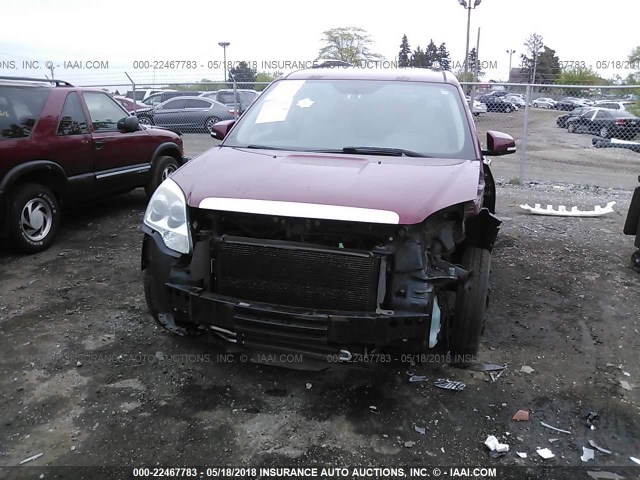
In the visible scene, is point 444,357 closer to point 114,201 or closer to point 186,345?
point 186,345

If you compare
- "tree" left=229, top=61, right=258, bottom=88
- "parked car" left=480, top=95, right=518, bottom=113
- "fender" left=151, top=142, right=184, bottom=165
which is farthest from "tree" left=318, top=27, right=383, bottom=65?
"fender" left=151, top=142, right=184, bottom=165

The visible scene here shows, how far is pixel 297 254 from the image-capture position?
2762 mm

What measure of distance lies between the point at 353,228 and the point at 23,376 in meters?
2.30

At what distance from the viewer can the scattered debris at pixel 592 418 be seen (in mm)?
2909

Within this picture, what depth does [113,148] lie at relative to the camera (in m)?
6.65

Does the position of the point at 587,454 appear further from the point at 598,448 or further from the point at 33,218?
the point at 33,218

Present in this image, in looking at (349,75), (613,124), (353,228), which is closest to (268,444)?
(353,228)

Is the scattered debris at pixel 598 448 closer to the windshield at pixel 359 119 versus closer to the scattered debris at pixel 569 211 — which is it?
the windshield at pixel 359 119

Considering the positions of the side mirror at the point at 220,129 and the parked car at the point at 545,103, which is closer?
the side mirror at the point at 220,129

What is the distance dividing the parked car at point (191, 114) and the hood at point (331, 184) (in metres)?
15.2

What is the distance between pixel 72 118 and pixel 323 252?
4.58 meters

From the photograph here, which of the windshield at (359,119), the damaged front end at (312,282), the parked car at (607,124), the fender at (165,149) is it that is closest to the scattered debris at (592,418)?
the damaged front end at (312,282)

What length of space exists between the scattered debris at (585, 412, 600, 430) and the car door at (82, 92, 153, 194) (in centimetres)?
567

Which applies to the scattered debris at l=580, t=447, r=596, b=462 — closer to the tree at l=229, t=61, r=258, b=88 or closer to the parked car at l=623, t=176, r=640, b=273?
the parked car at l=623, t=176, r=640, b=273
